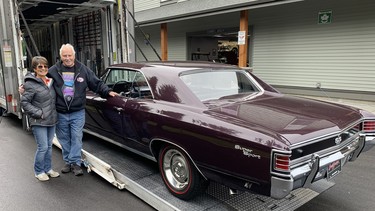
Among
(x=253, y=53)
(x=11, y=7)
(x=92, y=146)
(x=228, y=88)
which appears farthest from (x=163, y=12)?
(x=228, y=88)

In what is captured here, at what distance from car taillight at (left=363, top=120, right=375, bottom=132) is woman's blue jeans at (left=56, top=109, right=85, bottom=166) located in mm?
3555

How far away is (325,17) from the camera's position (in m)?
10.4

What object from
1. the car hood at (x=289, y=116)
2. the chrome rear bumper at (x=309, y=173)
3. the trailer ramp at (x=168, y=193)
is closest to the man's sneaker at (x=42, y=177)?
the trailer ramp at (x=168, y=193)

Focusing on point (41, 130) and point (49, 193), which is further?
point (41, 130)

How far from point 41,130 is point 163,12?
38.7 ft

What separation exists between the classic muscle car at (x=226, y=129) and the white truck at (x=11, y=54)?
2.45 m

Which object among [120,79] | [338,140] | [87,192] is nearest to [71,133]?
[87,192]

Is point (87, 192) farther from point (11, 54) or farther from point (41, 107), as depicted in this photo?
point (11, 54)

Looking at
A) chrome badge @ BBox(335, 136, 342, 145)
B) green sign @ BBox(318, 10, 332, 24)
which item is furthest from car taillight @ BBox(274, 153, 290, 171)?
green sign @ BBox(318, 10, 332, 24)

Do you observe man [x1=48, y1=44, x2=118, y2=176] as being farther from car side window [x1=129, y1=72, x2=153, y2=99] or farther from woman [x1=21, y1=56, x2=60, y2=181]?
car side window [x1=129, y1=72, x2=153, y2=99]

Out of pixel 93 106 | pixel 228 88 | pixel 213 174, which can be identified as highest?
pixel 228 88

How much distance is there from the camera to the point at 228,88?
3832 mm

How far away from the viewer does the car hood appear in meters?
2.56

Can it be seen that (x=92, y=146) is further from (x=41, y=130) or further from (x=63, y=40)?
(x=63, y=40)
